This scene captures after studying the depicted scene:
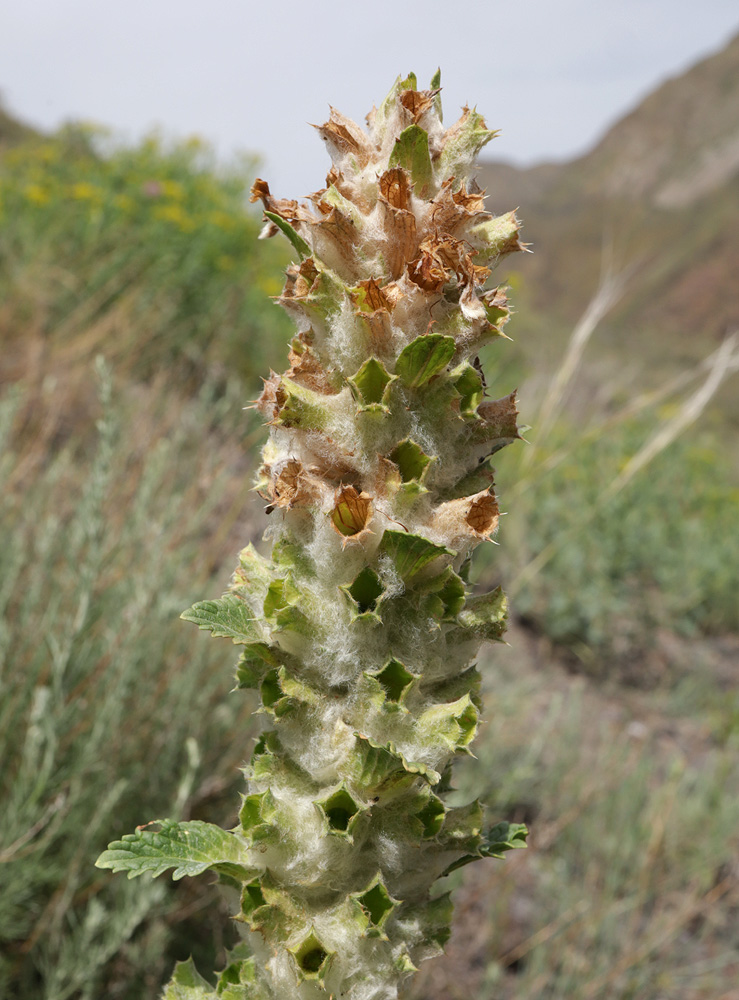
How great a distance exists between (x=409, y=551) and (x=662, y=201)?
205 ft

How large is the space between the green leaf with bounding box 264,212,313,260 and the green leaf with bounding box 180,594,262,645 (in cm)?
38

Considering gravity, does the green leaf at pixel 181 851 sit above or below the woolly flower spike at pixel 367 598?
below

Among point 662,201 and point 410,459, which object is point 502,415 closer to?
point 410,459

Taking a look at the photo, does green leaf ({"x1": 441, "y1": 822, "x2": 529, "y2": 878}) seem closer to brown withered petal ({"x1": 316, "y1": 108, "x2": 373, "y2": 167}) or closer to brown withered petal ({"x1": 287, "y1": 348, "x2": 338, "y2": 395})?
brown withered petal ({"x1": 287, "y1": 348, "x2": 338, "y2": 395})

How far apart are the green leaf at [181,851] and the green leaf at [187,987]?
0.45ft

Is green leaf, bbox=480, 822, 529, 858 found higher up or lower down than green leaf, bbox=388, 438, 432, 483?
lower down

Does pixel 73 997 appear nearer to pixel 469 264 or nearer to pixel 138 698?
pixel 138 698

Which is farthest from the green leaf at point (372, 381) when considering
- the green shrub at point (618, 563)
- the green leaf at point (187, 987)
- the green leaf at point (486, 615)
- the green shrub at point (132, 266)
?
the green shrub at point (618, 563)

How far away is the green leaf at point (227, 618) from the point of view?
713 mm

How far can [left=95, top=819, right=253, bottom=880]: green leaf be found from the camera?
28.2 inches

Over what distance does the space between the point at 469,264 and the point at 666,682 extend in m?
5.02

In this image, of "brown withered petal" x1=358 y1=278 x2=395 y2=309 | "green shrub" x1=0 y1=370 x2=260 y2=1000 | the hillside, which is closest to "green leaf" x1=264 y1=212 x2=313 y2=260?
"brown withered petal" x1=358 y1=278 x2=395 y2=309

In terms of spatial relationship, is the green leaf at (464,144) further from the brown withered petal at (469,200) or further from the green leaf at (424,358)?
the green leaf at (424,358)

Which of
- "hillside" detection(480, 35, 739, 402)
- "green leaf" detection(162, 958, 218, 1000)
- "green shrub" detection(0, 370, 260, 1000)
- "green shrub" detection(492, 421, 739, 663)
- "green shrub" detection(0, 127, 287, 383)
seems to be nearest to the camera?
"green leaf" detection(162, 958, 218, 1000)
